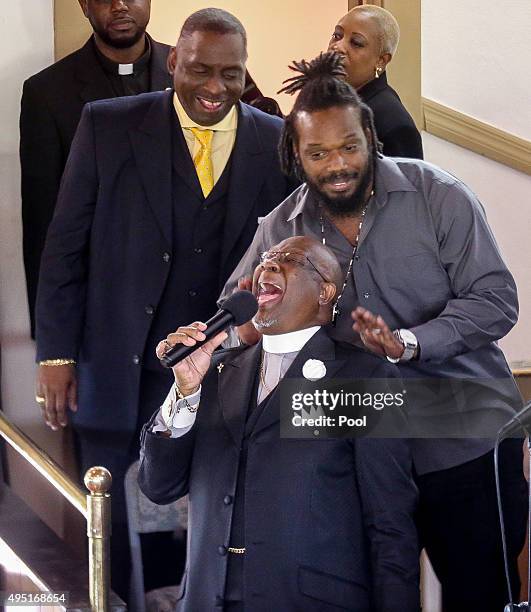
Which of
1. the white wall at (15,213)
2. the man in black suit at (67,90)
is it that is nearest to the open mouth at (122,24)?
the man in black suit at (67,90)

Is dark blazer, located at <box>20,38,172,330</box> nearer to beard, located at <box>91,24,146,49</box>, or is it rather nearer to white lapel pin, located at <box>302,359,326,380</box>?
beard, located at <box>91,24,146,49</box>

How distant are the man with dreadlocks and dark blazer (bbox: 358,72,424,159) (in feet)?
0.15

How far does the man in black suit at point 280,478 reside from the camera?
212 centimetres

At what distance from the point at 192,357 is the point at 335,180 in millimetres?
486

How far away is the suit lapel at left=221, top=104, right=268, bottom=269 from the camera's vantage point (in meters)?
2.54

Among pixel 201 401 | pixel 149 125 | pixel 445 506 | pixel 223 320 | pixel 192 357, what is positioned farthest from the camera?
pixel 149 125

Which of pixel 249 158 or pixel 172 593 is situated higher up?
pixel 249 158

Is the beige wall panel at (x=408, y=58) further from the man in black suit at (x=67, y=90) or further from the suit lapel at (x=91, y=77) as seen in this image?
the suit lapel at (x=91, y=77)

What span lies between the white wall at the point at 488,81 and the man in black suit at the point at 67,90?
0.57 m

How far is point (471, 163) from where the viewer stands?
8.57 ft

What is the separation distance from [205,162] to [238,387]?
55 cm

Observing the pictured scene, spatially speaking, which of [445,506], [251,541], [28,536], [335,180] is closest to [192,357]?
[251,541]

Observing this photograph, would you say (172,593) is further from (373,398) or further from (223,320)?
(223,320)

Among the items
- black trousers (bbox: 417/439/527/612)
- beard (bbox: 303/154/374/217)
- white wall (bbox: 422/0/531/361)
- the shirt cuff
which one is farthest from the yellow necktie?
black trousers (bbox: 417/439/527/612)
